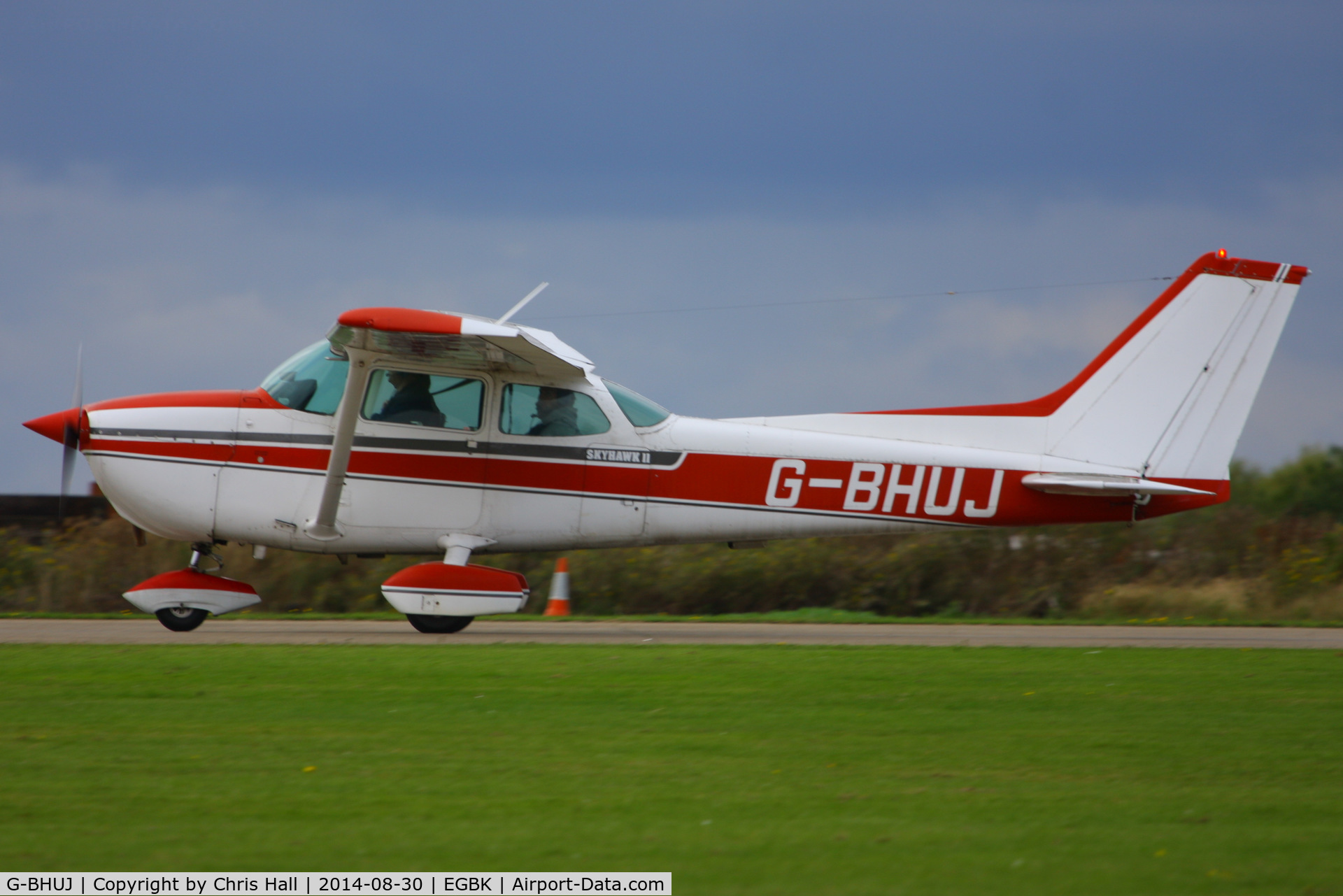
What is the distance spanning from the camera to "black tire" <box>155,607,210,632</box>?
9914mm

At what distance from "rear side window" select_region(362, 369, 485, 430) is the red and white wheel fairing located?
189 centimetres

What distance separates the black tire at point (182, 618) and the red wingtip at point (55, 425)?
172 centimetres

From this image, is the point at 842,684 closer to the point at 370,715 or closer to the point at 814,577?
the point at 370,715

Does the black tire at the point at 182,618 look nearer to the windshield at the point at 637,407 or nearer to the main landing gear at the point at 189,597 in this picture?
the main landing gear at the point at 189,597

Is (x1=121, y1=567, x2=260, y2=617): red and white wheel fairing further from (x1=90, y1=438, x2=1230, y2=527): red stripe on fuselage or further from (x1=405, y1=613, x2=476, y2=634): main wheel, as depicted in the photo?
(x1=90, y1=438, x2=1230, y2=527): red stripe on fuselage

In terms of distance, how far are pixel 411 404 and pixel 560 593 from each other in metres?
4.18

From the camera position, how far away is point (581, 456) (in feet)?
33.7

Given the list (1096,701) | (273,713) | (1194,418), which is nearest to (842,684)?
(1096,701)

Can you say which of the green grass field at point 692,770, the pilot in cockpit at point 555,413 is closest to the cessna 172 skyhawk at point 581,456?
the pilot in cockpit at point 555,413

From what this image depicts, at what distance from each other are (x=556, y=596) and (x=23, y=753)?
8508 mm

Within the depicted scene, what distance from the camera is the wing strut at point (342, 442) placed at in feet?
30.9

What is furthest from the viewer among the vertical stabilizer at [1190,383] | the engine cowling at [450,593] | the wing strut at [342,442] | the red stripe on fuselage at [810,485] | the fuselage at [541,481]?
the vertical stabilizer at [1190,383]

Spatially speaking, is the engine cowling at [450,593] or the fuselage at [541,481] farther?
the fuselage at [541,481]

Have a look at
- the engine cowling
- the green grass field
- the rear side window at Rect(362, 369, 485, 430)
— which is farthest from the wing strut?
the green grass field
